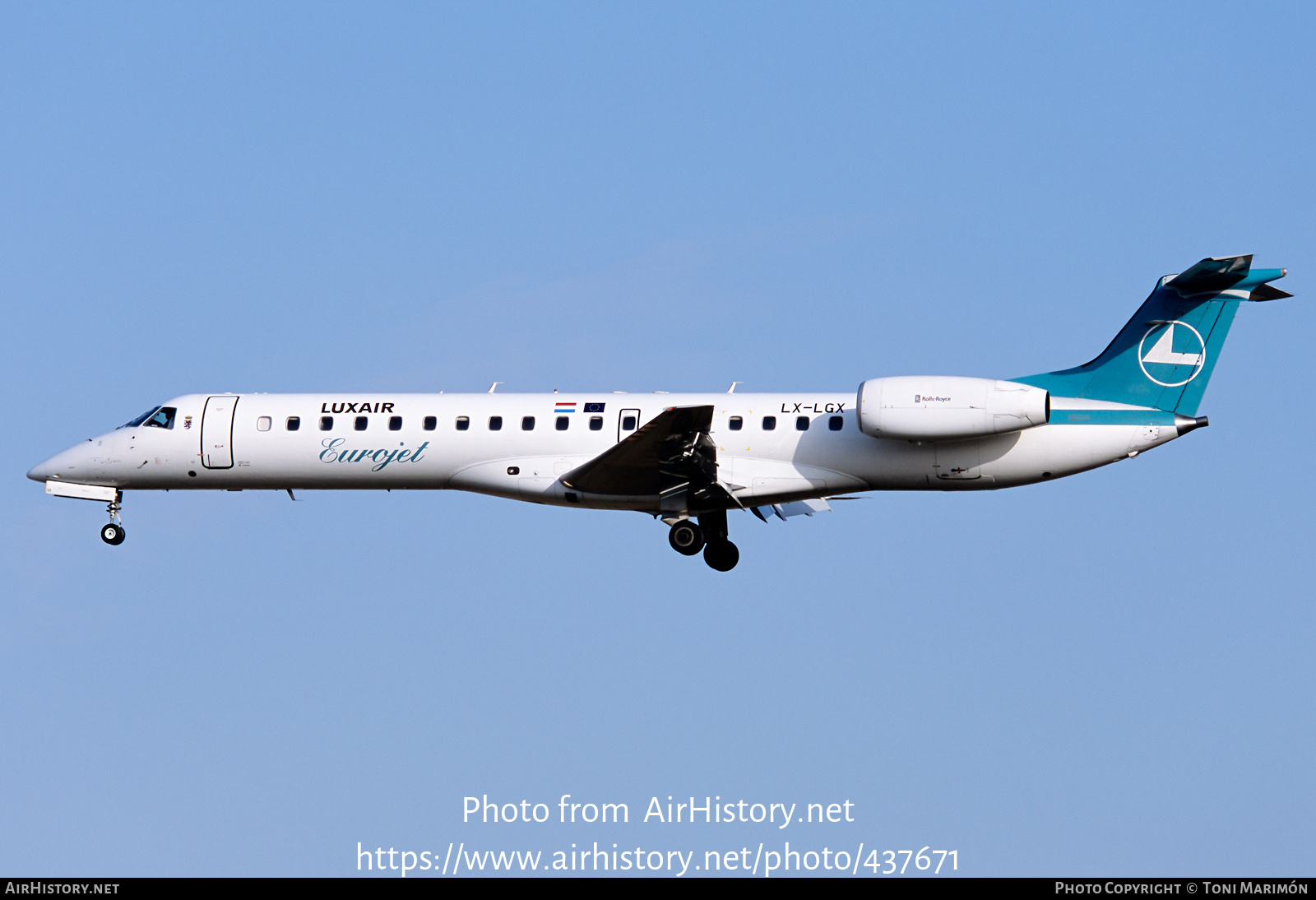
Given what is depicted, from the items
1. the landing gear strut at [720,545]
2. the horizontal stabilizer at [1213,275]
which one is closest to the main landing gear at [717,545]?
the landing gear strut at [720,545]

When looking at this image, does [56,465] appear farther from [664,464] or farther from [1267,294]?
[1267,294]

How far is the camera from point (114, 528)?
2688 cm

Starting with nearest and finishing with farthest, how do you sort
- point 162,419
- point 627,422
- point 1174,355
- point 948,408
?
point 948,408, point 1174,355, point 627,422, point 162,419

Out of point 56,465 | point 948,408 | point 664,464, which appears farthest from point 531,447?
point 56,465

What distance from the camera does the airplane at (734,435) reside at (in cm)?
2291

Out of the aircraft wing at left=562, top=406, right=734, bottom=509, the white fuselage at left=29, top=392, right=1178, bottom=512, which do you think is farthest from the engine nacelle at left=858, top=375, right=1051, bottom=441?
the aircraft wing at left=562, top=406, right=734, bottom=509

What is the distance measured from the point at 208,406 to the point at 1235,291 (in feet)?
53.5

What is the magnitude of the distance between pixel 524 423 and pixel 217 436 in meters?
5.30

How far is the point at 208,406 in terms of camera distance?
87.1 feet

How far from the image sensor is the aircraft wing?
22.7m

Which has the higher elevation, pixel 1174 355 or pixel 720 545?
pixel 1174 355

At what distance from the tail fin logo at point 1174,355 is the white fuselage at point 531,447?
2.50 feet
